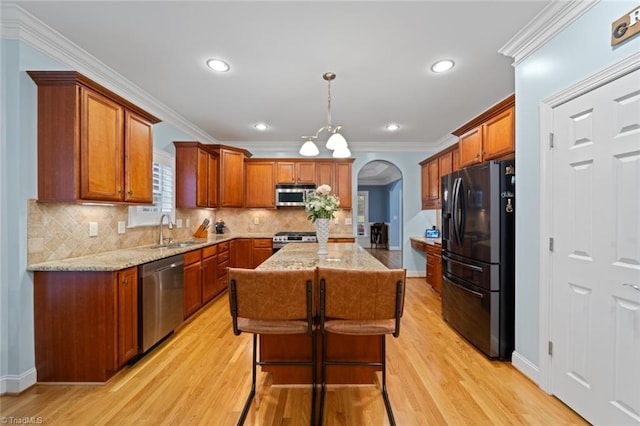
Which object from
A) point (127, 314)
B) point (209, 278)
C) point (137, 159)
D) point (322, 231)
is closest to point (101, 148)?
point (137, 159)

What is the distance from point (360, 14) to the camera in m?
1.95

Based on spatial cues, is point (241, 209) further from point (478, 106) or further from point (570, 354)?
point (570, 354)

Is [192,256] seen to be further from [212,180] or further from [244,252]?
[212,180]

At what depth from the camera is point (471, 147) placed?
3164mm

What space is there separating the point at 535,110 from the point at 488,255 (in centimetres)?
122

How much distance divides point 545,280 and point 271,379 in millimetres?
2175

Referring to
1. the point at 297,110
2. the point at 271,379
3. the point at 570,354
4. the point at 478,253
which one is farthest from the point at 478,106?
the point at 271,379

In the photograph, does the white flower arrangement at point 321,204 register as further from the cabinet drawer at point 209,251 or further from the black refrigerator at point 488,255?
the cabinet drawer at point 209,251

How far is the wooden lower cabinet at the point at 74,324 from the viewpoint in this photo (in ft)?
6.79

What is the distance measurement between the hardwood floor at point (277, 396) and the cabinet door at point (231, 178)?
2723mm

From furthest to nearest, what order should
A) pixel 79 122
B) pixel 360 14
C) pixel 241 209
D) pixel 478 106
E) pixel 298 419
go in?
pixel 241 209 → pixel 478 106 → pixel 79 122 → pixel 360 14 → pixel 298 419

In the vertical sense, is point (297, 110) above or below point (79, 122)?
above

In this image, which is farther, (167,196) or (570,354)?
(167,196)

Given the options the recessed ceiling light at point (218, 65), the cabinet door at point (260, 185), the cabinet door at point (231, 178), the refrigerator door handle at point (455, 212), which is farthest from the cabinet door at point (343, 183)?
the recessed ceiling light at point (218, 65)
